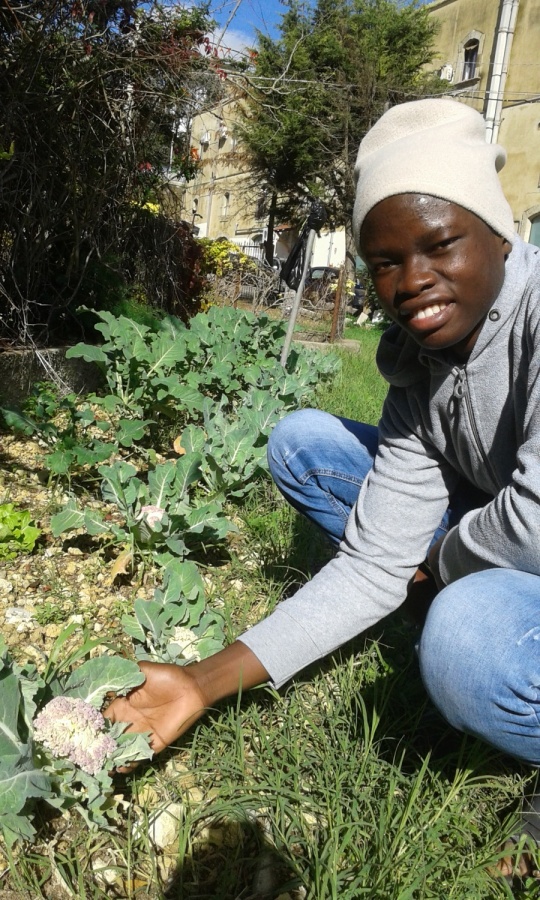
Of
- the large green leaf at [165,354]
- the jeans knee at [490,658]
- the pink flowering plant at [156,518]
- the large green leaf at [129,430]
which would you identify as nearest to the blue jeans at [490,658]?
the jeans knee at [490,658]

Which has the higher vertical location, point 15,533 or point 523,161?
point 523,161

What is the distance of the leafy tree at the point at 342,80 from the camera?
17.6 m

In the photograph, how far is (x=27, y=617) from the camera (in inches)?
77.0

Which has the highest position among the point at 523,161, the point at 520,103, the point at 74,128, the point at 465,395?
the point at 520,103

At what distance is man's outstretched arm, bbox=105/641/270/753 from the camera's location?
4.36 ft

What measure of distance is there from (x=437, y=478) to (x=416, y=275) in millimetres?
596

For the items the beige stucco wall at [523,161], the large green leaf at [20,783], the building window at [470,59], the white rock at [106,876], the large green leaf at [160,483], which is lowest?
the white rock at [106,876]

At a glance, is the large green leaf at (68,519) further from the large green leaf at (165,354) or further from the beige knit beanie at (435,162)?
the beige knit beanie at (435,162)

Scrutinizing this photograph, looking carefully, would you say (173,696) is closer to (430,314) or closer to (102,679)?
(102,679)

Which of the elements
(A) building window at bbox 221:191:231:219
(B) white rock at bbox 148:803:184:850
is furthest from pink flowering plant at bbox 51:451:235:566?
(A) building window at bbox 221:191:231:219

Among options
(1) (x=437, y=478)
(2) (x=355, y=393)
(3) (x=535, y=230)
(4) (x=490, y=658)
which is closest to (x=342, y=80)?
(3) (x=535, y=230)

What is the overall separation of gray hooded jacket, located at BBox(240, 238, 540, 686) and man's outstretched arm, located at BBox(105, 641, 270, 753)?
9cm

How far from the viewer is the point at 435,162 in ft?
4.15

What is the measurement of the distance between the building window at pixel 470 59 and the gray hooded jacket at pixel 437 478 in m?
24.0
